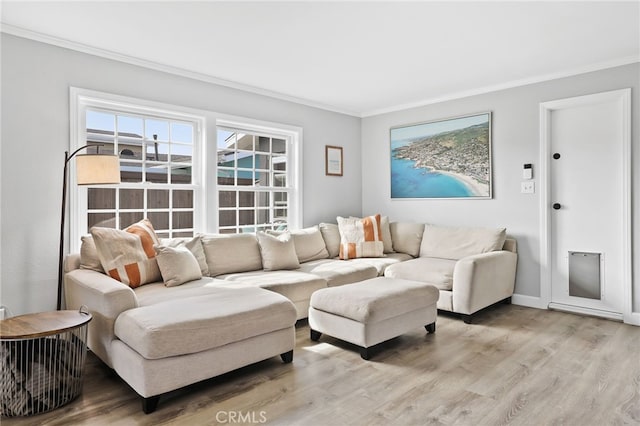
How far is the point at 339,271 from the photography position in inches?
155

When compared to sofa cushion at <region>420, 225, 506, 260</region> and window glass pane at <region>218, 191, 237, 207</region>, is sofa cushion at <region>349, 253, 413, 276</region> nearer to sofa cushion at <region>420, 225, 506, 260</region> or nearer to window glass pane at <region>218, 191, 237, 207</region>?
sofa cushion at <region>420, 225, 506, 260</region>

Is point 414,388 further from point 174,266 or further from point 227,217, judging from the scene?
point 227,217

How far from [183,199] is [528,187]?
11.5 feet

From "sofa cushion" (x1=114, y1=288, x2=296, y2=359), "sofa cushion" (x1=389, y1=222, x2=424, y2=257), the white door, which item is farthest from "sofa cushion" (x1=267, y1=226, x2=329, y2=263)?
the white door

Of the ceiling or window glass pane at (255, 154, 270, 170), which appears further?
window glass pane at (255, 154, 270, 170)

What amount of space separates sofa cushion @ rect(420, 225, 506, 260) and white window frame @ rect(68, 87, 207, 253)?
8.27 ft

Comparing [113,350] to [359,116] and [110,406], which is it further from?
[359,116]

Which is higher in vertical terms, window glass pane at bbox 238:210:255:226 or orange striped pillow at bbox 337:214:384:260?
window glass pane at bbox 238:210:255:226

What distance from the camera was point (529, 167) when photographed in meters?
4.19

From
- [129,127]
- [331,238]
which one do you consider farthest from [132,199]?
[331,238]

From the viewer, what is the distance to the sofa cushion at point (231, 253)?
367 cm

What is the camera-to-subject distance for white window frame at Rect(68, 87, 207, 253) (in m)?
3.20

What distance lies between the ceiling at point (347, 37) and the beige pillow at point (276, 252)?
1602mm

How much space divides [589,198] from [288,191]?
312 centimetres
